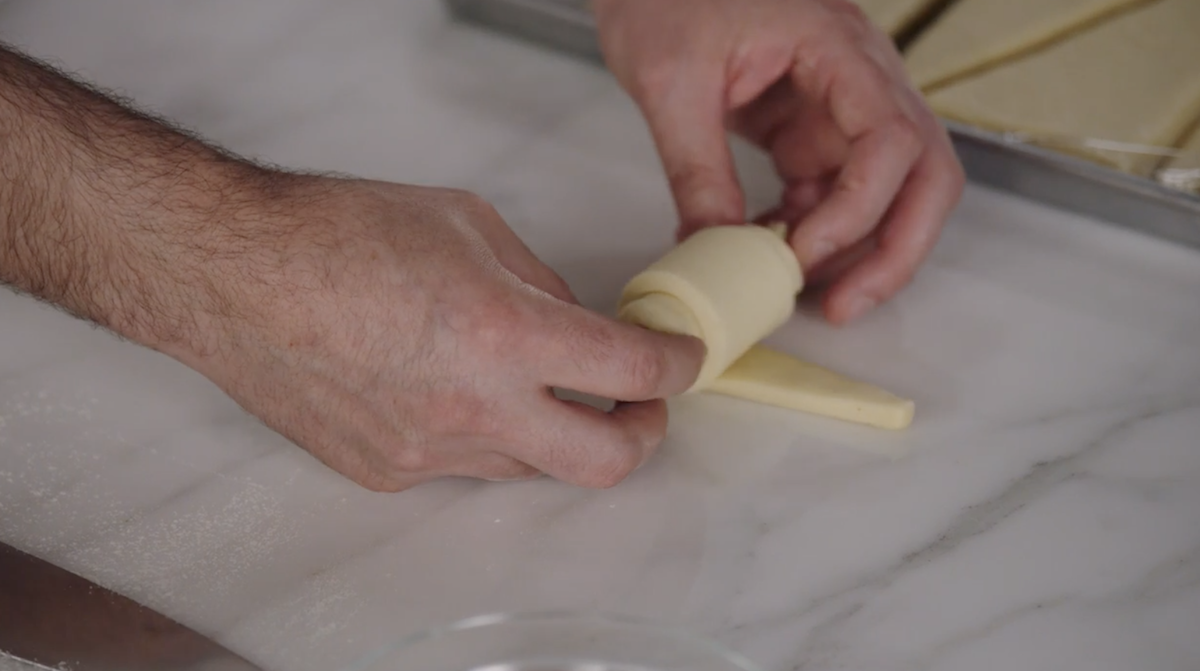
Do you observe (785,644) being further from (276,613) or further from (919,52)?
(919,52)

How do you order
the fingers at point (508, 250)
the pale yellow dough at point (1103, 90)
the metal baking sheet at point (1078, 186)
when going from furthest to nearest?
1. the pale yellow dough at point (1103, 90)
2. the metal baking sheet at point (1078, 186)
3. the fingers at point (508, 250)

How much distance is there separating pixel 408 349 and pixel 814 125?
30.7 inches

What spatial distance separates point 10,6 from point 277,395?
51.1 inches

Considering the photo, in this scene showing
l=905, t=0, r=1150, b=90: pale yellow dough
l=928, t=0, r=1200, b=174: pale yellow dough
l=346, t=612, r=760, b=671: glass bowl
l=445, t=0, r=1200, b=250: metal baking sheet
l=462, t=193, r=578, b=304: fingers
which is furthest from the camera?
l=905, t=0, r=1150, b=90: pale yellow dough

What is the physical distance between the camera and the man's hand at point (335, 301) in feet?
3.97

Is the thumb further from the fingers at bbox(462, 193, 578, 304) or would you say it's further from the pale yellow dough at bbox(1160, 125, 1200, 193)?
the pale yellow dough at bbox(1160, 125, 1200, 193)

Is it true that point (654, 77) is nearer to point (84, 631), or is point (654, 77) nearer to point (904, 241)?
point (904, 241)

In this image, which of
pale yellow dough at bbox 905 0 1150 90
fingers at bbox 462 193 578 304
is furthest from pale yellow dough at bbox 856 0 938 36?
fingers at bbox 462 193 578 304

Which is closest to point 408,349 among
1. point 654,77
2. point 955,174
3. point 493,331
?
point 493,331

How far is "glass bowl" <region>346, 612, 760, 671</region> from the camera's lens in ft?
3.38

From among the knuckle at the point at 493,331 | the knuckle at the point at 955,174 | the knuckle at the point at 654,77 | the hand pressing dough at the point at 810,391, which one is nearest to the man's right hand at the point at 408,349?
the knuckle at the point at 493,331

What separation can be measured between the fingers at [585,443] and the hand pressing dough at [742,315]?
0.13 m

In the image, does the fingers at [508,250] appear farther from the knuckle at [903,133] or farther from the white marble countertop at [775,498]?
the knuckle at [903,133]

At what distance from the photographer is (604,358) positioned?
1220 mm
